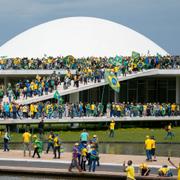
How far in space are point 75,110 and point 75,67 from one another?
7.82m

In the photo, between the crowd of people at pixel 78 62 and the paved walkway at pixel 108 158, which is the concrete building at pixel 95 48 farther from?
the paved walkway at pixel 108 158

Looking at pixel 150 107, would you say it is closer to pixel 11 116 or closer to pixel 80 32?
pixel 11 116

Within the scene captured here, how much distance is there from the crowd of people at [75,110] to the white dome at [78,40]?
1636 cm

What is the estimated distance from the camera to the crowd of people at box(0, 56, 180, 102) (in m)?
41.1

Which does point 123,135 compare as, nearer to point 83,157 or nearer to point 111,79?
point 111,79

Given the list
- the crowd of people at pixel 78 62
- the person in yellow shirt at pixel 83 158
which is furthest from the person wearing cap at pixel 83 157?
the crowd of people at pixel 78 62

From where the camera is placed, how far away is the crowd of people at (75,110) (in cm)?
3781

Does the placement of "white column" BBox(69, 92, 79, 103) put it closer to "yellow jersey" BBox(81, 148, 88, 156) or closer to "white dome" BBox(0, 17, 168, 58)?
"white dome" BBox(0, 17, 168, 58)

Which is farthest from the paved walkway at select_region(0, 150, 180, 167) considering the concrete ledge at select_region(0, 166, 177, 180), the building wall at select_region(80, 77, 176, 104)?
the building wall at select_region(80, 77, 176, 104)

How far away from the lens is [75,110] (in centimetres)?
3997

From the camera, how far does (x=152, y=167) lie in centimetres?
2452

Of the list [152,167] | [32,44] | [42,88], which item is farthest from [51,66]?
[152,167]

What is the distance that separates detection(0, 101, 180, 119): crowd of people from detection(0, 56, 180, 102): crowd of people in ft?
3.85

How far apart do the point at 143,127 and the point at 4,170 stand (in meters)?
22.1
